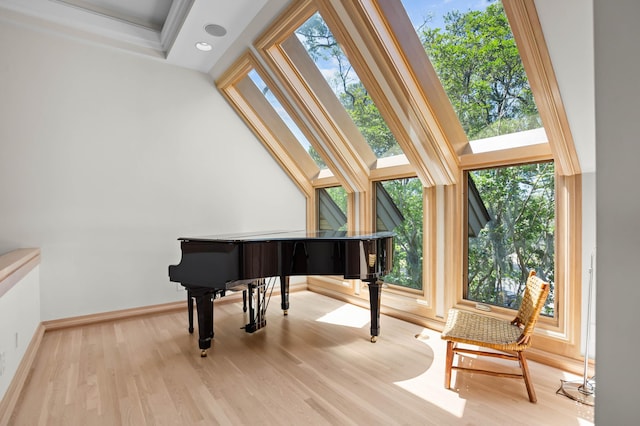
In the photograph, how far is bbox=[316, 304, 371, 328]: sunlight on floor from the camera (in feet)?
11.5

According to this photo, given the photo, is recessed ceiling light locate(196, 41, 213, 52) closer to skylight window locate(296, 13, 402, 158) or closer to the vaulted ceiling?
the vaulted ceiling

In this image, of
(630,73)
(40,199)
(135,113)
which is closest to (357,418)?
(630,73)

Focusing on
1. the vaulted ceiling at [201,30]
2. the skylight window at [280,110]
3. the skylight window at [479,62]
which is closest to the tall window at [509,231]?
the skylight window at [479,62]

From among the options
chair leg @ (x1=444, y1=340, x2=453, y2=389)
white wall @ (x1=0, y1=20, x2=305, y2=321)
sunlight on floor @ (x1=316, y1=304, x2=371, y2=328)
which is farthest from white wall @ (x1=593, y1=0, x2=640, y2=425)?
white wall @ (x1=0, y1=20, x2=305, y2=321)

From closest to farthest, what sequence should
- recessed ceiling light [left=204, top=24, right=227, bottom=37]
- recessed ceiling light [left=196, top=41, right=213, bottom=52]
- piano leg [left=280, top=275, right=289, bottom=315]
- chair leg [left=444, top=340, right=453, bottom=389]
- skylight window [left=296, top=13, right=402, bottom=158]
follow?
chair leg [left=444, top=340, right=453, bottom=389], skylight window [left=296, top=13, right=402, bottom=158], recessed ceiling light [left=204, top=24, right=227, bottom=37], recessed ceiling light [left=196, top=41, right=213, bottom=52], piano leg [left=280, top=275, right=289, bottom=315]

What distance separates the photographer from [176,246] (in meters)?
3.90

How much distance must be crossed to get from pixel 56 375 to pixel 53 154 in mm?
2064

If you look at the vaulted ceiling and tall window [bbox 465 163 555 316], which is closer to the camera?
the vaulted ceiling

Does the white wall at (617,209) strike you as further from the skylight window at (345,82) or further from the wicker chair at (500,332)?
the skylight window at (345,82)

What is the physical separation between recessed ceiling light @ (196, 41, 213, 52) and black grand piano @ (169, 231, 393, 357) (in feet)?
6.77

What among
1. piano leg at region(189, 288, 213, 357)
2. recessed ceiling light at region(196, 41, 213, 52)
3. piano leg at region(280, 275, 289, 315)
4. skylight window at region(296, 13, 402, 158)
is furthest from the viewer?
piano leg at region(280, 275, 289, 315)

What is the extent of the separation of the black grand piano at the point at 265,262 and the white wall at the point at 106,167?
1.26 metres

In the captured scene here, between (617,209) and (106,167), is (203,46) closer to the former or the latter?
(106,167)

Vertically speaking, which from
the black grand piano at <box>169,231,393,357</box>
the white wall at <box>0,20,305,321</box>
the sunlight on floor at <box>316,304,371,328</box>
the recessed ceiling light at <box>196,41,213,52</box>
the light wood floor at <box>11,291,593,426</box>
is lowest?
the sunlight on floor at <box>316,304,371,328</box>
